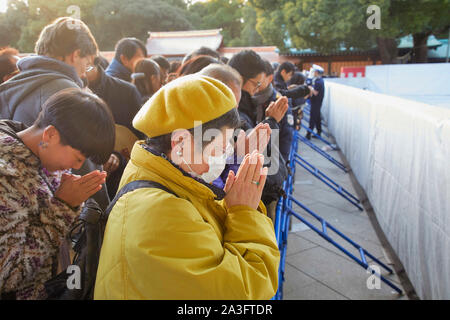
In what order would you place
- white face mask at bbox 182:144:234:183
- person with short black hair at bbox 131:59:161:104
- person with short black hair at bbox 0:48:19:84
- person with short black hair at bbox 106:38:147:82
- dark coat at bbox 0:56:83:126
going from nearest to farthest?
1. white face mask at bbox 182:144:234:183
2. dark coat at bbox 0:56:83:126
3. person with short black hair at bbox 0:48:19:84
4. person with short black hair at bbox 131:59:161:104
5. person with short black hair at bbox 106:38:147:82

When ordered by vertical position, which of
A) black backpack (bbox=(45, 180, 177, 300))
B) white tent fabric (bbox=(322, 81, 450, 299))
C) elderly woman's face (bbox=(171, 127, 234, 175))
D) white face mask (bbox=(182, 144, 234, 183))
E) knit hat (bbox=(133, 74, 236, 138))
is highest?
knit hat (bbox=(133, 74, 236, 138))

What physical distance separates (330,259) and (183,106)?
10.3 ft

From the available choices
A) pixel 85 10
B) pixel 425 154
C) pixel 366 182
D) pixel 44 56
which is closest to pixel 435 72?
pixel 366 182

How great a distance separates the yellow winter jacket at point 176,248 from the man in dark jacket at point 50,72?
0.95m

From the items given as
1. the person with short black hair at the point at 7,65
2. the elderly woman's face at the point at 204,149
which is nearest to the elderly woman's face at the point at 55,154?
the elderly woman's face at the point at 204,149

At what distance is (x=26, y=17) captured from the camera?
36531 millimetres

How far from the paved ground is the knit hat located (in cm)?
244

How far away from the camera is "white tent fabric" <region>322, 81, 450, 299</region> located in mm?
2387

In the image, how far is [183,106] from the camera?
1103mm

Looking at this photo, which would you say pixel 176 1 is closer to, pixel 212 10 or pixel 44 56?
pixel 212 10

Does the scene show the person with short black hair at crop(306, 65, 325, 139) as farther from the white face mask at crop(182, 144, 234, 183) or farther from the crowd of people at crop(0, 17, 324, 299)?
the white face mask at crop(182, 144, 234, 183)
